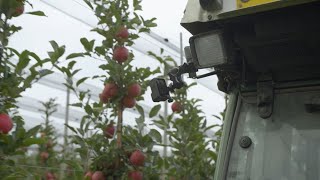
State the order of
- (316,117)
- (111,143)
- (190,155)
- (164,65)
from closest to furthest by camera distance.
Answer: (316,117)
(111,143)
(164,65)
(190,155)

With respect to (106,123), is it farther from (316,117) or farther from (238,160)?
(316,117)

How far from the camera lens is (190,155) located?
240 inches

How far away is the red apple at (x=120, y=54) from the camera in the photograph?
379cm

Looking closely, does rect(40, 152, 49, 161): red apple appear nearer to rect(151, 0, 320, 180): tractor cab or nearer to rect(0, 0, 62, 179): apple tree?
rect(0, 0, 62, 179): apple tree

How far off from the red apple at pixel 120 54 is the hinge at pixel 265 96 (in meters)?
1.69

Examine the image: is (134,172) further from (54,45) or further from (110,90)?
(54,45)

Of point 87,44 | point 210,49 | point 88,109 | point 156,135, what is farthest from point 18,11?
point 156,135

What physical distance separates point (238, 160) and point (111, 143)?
173cm

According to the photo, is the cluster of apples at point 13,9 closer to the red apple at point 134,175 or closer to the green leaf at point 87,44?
the green leaf at point 87,44

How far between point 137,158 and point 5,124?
4.59ft

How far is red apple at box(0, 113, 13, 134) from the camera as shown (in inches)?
93.5

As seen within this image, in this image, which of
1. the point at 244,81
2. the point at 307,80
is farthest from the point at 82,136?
the point at 307,80

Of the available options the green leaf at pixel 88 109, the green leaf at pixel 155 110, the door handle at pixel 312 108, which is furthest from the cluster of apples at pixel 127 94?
the door handle at pixel 312 108

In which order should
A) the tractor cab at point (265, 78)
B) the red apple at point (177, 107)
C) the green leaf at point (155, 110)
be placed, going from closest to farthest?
the tractor cab at point (265, 78) < the green leaf at point (155, 110) < the red apple at point (177, 107)
